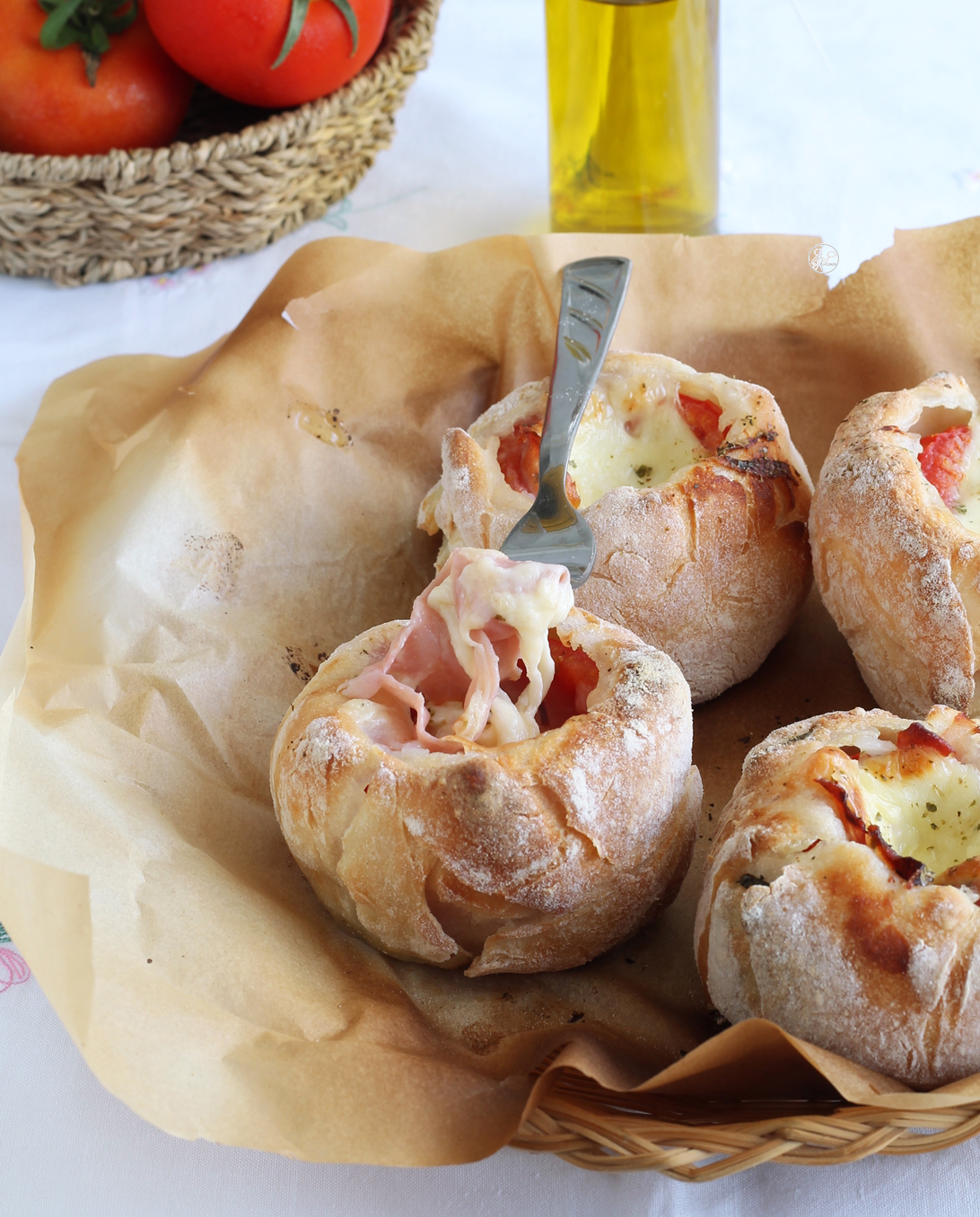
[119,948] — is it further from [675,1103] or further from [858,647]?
[858,647]

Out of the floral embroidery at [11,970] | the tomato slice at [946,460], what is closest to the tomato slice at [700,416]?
the tomato slice at [946,460]

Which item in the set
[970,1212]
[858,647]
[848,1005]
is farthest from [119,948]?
[858,647]

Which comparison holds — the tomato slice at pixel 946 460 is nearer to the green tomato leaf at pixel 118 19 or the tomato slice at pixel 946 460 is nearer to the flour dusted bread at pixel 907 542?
the flour dusted bread at pixel 907 542

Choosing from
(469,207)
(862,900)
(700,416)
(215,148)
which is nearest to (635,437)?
(700,416)

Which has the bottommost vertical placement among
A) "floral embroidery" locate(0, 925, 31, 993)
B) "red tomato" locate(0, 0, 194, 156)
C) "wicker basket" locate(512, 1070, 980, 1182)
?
"floral embroidery" locate(0, 925, 31, 993)

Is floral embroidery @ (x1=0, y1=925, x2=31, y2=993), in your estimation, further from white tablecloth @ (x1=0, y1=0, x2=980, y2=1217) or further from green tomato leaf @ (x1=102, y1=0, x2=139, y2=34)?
green tomato leaf @ (x1=102, y1=0, x2=139, y2=34)

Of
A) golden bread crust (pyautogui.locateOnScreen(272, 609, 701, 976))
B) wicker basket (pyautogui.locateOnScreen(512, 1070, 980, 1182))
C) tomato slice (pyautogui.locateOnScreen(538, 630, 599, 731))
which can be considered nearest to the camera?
wicker basket (pyautogui.locateOnScreen(512, 1070, 980, 1182))

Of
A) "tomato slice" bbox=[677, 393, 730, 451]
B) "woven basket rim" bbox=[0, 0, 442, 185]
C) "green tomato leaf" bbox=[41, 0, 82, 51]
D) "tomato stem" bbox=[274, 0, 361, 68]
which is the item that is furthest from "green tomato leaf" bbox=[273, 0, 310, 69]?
"tomato slice" bbox=[677, 393, 730, 451]
